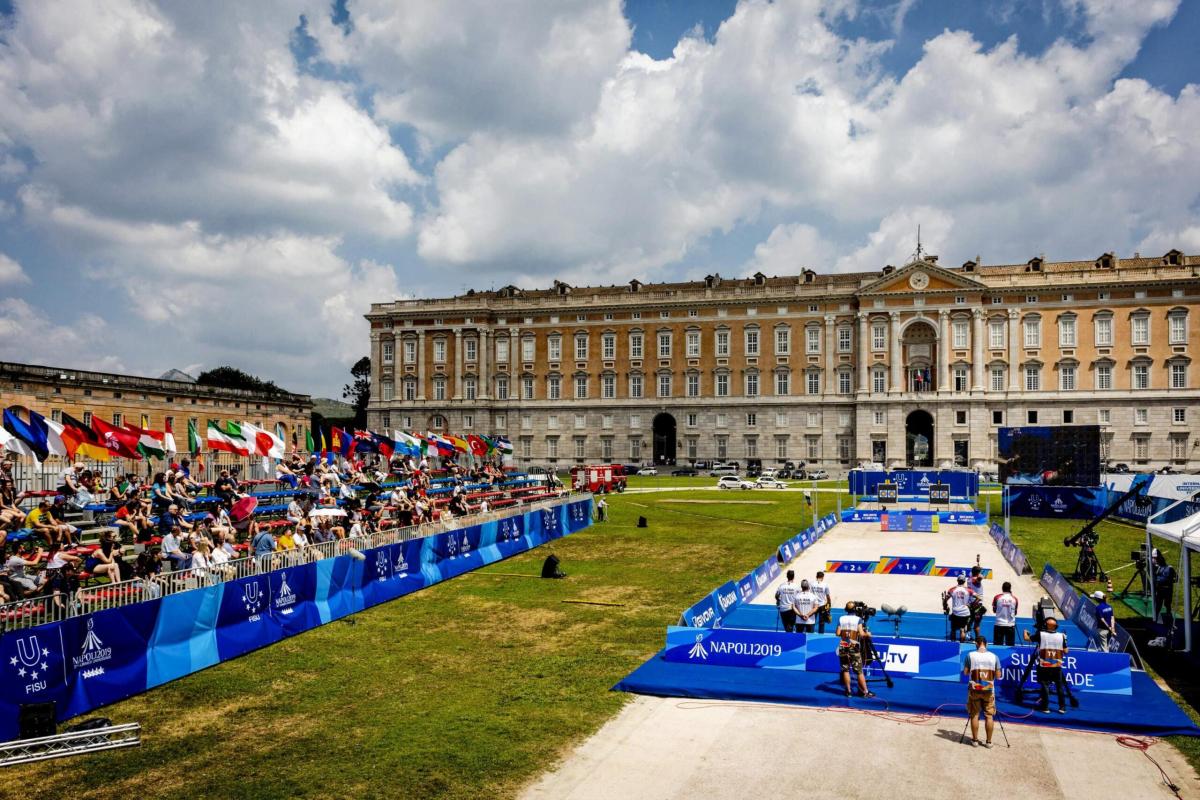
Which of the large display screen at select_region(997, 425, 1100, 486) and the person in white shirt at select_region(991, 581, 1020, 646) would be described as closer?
the person in white shirt at select_region(991, 581, 1020, 646)

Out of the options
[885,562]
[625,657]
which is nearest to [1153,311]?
[885,562]

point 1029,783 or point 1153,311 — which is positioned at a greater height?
point 1153,311

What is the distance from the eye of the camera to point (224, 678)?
16578 millimetres

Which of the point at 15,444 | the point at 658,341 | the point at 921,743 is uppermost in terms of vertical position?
the point at 658,341

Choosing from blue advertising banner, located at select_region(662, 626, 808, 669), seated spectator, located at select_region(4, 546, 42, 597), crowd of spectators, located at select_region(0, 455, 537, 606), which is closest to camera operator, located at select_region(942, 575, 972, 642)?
blue advertising banner, located at select_region(662, 626, 808, 669)

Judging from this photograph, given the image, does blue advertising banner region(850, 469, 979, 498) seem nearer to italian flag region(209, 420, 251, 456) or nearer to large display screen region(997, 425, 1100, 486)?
large display screen region(997, 425, 1100, 486)

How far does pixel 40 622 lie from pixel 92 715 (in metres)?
1.84

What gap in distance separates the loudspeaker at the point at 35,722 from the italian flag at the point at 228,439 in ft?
62.5

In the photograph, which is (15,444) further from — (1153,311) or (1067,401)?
(1153,311)

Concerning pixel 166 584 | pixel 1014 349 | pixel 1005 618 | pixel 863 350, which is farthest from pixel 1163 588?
pixel 1014 349

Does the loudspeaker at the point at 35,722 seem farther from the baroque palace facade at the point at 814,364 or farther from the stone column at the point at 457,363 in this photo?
the stone column at the point at 457,363

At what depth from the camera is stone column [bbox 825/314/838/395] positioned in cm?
8681

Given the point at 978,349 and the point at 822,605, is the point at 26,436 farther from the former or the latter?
the point at 978,349

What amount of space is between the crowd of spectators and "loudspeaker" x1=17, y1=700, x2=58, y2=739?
236 cm
